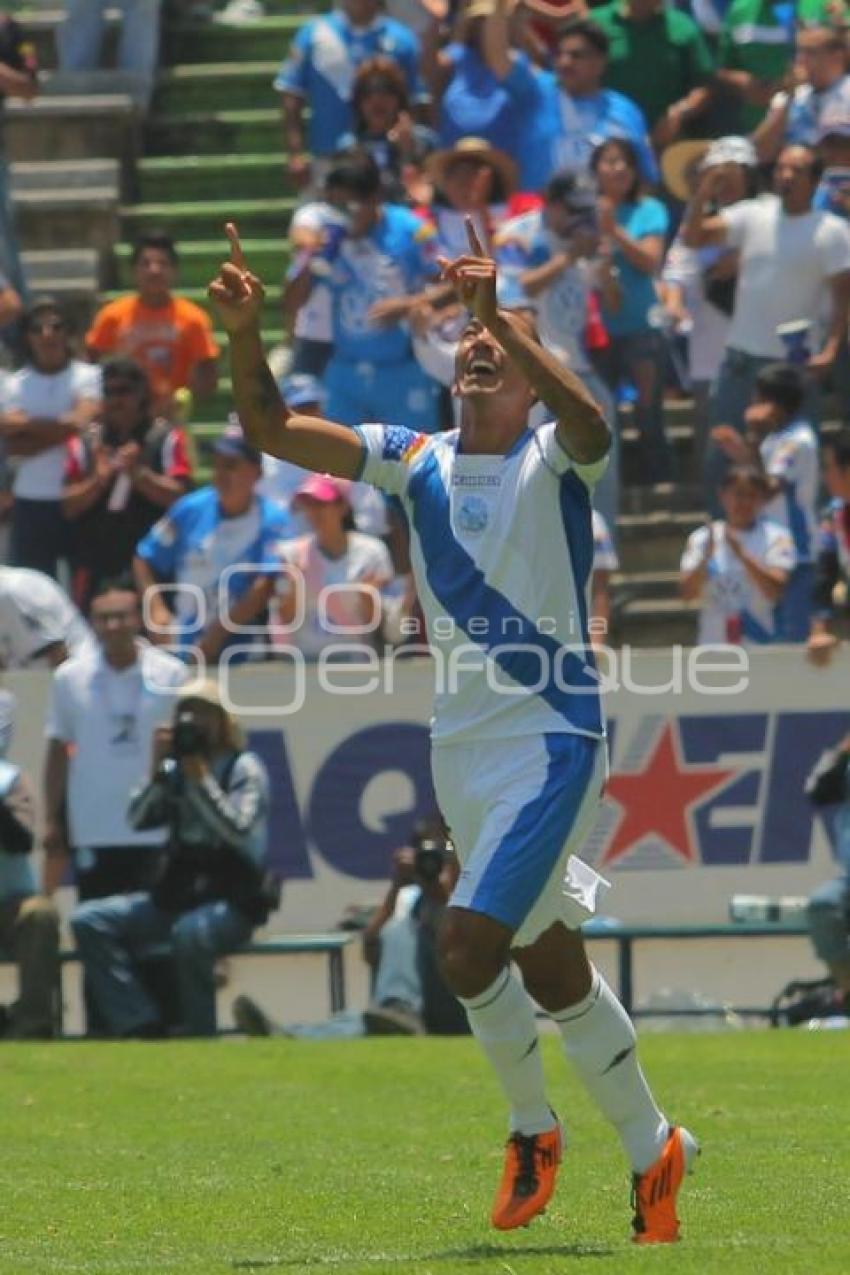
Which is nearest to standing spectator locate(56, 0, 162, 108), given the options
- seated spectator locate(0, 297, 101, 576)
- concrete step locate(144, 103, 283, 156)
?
concrete step locate(144, 103, 283, 156)

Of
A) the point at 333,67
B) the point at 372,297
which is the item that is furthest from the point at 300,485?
the point at 333,67

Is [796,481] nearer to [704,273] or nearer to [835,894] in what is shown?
[704,273]

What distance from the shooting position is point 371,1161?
388 inches

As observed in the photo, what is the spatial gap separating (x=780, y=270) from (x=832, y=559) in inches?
86.3

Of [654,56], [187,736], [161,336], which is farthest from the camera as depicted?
[654,56]

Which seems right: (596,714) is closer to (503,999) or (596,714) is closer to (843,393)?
(503,999)

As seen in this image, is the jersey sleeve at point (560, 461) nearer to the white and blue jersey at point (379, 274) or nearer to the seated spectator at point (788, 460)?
the seated spectator at point (788, 460)

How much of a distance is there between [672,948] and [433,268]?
391 cm

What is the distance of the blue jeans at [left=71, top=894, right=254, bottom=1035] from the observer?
14328 mm

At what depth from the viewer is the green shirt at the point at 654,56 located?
18.9m

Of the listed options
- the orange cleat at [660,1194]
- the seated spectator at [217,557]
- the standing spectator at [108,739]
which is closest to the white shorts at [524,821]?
the orange cleat at [660,1194]

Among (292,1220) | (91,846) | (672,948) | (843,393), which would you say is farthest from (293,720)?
(292,1220)

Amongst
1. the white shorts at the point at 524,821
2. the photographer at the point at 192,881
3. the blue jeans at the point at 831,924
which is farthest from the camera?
the photographer at the point at 192,881

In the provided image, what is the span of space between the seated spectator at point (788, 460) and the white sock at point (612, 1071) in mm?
7930
